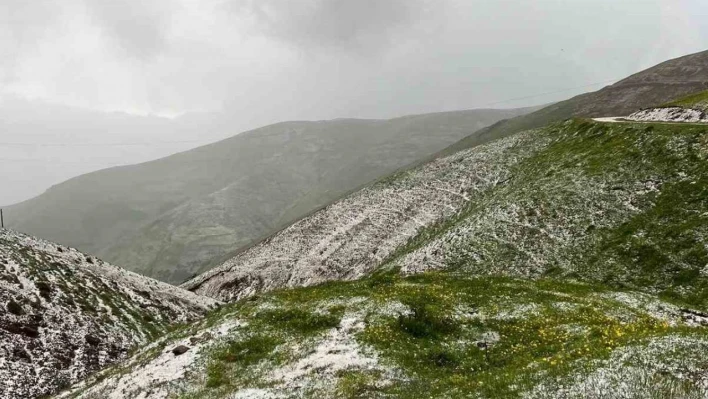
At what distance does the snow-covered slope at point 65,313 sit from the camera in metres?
34.8

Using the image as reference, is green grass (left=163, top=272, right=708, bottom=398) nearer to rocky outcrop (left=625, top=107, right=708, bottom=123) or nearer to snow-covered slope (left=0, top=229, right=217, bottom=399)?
snow-covered slope (left=0, top=229, right=217, bottom=399)

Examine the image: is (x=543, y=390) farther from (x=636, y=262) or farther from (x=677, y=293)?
(x=636, y=262)

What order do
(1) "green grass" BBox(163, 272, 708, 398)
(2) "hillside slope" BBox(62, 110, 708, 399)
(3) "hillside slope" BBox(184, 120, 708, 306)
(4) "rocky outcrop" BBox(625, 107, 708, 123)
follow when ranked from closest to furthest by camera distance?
1. (2) "hillside slope" BBox(62, 110, 708, 399)
2. (1) "green grass" BBox(163, 272, 708, 398)
3. (3) "hillside slope" BBox(184, 120, 708, 306)
4. (4) "rocky outcrop" BBox(625, 107, 708, 123)

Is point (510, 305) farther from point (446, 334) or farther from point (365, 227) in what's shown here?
point (365, 227)

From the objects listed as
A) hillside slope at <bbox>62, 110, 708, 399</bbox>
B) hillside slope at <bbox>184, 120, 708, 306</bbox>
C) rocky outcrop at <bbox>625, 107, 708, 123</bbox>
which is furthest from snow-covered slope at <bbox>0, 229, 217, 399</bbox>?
rocky outcrop at <bbox>625, 107, 708, 123</bbox>

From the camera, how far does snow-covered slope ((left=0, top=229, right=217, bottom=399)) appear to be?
114 ft

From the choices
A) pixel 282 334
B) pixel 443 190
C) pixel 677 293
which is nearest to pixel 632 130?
pixel 443 190

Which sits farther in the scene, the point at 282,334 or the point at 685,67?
the point at 685,67

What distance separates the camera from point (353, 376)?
76.2ft

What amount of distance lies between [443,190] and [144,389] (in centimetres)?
6440

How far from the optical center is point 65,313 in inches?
1658

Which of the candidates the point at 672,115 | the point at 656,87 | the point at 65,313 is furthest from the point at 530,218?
the point at 656,87

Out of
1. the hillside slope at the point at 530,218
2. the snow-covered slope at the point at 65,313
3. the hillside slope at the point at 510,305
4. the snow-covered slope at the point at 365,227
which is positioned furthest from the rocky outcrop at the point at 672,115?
the snow-covered slope at the point at 65,313

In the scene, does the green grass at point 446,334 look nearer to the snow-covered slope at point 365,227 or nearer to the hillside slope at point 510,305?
the hillside slope at point 510,305
